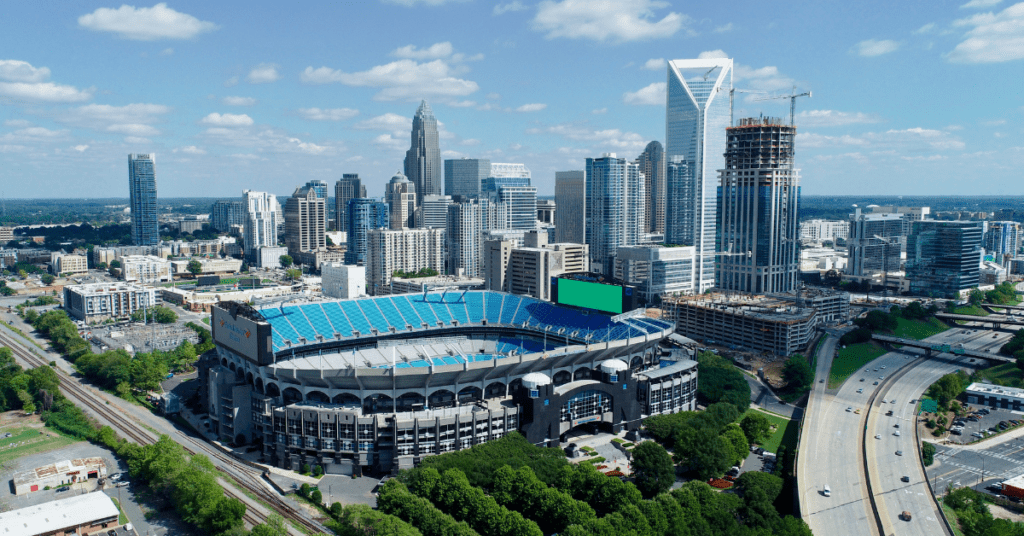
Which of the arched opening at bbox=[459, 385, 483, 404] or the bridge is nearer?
the arched opening at bbox=[459, 385, 483, 404]

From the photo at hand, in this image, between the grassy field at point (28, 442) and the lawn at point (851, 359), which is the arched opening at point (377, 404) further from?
the lawn at point (851, 359)

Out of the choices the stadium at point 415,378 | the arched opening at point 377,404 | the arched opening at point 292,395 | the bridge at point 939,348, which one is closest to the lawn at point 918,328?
the bridge at point 939,348

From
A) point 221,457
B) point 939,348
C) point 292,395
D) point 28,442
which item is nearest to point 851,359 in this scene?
point 939,348

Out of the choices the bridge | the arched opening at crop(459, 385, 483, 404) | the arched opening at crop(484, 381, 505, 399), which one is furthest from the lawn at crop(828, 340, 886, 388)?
the arched opening at crop(459, 385, 483, 404)

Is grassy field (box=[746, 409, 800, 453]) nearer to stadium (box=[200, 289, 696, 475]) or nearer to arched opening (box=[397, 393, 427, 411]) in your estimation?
stadium (box=[200, 289, 696, 475])

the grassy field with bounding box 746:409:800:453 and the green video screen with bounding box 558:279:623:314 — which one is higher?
the green video screen with bounding box 558:279:623:314

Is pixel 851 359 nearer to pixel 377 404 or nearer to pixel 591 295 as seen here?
pixel 591 295
